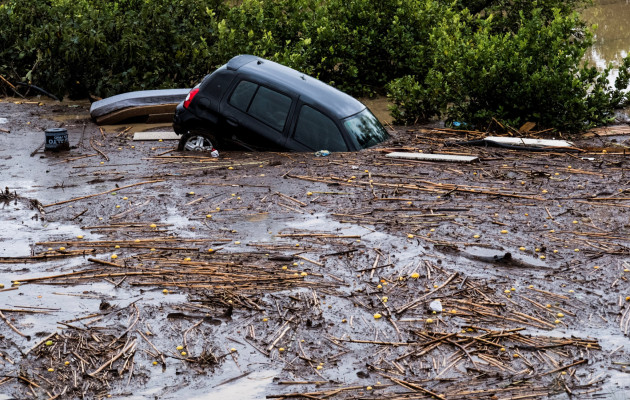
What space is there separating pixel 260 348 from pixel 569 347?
2.23m

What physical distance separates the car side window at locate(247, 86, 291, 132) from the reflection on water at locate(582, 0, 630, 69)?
40.0 ft

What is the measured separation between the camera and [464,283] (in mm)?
6828

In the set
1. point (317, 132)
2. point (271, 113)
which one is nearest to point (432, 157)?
point (317, 132)

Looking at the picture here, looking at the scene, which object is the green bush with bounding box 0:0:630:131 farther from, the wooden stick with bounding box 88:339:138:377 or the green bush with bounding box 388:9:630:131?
the wooden stick with bounding box 88:339:138:377

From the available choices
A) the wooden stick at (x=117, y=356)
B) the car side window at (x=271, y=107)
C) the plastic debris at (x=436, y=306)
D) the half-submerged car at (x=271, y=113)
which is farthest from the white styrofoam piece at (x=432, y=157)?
the wooden stick at (x=117, y=356)

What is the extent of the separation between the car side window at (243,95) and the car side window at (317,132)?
0.79 m

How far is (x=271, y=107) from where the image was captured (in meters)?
11.4

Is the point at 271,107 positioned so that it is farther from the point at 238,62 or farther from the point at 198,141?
the point at 198,141

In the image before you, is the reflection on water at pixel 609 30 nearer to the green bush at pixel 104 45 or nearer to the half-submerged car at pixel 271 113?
the green bush at pixel 104 45

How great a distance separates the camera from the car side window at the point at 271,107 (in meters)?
11.3

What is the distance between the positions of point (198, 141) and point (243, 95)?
103 cm

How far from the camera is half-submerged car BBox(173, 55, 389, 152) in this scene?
11305mm

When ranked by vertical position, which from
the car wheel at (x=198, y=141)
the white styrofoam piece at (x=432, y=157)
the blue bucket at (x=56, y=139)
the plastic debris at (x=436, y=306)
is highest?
the plastic debris at (x=436, y=306)

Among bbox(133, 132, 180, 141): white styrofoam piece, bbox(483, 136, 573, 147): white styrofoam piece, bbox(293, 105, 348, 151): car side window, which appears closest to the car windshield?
bbox(293, 105, 348, 151): car side window
